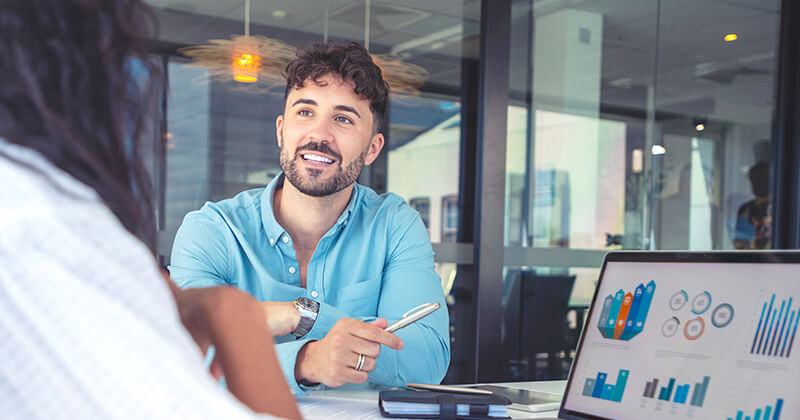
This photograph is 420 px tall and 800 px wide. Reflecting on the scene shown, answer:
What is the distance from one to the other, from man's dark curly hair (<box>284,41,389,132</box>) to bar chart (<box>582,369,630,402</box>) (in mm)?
1026

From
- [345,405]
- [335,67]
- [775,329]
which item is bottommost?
[345,405]

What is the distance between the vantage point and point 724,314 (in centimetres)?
102

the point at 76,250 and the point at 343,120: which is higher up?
the point at 343,120

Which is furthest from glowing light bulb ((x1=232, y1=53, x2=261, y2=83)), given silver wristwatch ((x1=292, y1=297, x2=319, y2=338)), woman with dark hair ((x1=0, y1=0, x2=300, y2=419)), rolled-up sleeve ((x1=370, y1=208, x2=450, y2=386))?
woman with dark hair ((x1=0, y1=0, x2=300, y2=419))

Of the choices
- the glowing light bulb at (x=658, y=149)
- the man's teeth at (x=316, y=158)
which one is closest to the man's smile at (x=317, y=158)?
the man's teeth at (x=316, y=158)

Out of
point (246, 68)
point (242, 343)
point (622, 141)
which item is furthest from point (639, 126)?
point (242, 343)

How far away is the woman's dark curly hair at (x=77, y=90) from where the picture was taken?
472mm

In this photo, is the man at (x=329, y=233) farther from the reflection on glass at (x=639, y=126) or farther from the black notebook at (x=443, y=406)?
the reflection on glass at (x=639, y=126)

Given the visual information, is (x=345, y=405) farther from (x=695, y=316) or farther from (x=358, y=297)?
(x=695, y=316)

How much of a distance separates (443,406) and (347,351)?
22 centimetres

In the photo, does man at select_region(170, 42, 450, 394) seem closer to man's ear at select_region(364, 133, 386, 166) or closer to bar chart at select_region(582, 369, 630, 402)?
man's ear at select_region(364, 133, 386, 166)

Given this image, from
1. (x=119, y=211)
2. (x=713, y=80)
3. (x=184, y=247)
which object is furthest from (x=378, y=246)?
(x=713, y=80)

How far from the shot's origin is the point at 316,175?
1.79 metres

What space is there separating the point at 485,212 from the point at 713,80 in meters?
2.04
